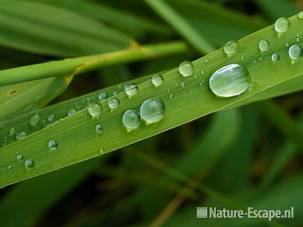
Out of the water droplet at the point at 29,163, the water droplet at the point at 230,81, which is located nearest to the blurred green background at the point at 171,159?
the water droplet at the point at 29,163

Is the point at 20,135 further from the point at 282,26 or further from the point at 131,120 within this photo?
the point at 282,26

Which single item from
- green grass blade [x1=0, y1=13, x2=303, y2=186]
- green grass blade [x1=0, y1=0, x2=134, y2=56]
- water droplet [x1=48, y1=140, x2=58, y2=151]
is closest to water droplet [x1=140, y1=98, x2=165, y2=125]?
green grass blade [x1=0, y1=13, x2=303, y2=186]

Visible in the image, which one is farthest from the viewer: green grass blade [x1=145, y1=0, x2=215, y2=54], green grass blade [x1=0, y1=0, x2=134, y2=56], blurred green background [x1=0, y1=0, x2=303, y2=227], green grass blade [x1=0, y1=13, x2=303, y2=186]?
blurred green background [x1=0, y1=0, x2=303, y2=227]

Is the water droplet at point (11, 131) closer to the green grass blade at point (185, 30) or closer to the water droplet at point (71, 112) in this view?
the water droplet at point (71, 112)

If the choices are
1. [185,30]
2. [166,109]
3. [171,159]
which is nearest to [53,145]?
[166,109]

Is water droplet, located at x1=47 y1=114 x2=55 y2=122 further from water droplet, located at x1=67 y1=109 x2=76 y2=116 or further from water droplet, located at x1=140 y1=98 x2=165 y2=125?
water droplet, located at x1=140 y1=98 x2=165 y2=125

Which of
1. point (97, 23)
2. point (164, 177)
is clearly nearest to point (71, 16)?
point (97, 23)

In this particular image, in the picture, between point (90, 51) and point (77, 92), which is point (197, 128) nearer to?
point (77, 92)

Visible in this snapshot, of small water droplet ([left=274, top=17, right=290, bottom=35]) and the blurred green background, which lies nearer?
small water droplet ([left=274, top=17, right=290, bottom=35])
